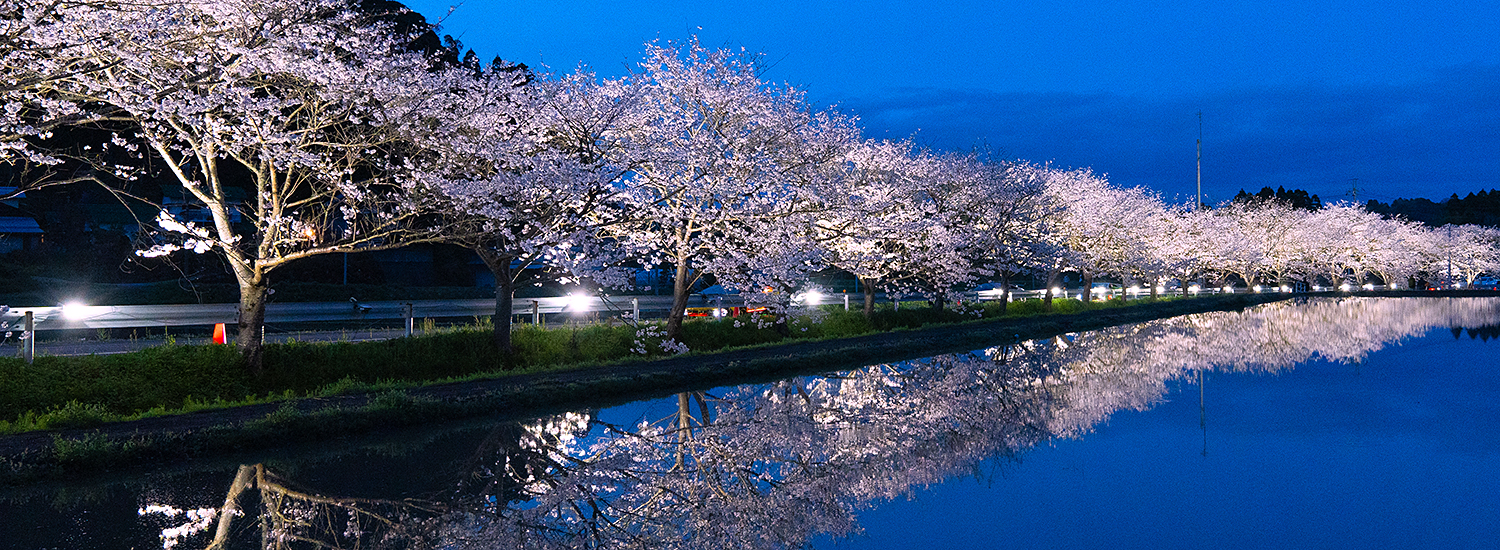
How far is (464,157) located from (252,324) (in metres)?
4.89

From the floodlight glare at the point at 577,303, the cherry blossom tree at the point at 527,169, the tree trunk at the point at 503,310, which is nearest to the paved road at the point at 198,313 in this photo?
the tree trunk at the point at 503,310

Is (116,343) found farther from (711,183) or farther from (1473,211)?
(1473,211)

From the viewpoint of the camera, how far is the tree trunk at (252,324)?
16047 mm

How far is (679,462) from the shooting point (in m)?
11.5

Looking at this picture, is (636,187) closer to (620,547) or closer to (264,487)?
(264,487)

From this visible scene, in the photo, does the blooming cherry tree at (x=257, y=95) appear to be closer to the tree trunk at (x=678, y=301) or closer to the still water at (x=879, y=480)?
the still water at (x=879, y=480)

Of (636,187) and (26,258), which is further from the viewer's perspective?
(26,258)

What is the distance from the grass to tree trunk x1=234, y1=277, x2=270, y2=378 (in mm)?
180

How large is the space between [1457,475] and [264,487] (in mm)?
13036

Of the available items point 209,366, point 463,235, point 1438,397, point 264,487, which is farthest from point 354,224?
point 1438,397

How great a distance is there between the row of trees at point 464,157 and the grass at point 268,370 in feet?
2.16

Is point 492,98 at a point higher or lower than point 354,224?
higher

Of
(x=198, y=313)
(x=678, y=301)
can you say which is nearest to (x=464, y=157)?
(x=678, y=301)

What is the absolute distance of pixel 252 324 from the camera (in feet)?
52.6
